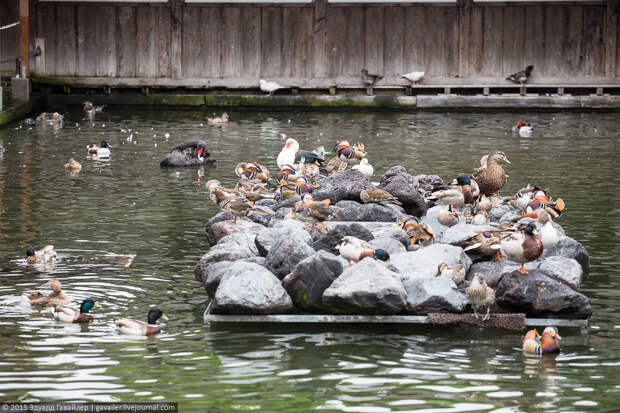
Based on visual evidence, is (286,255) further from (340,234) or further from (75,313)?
(75,313)

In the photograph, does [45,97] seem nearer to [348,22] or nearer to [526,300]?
[348,22]

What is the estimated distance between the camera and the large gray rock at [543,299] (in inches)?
360

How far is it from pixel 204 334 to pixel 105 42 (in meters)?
24.1

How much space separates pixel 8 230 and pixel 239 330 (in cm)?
529

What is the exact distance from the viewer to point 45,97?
30.4 meters

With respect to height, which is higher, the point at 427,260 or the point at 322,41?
the point at 322,41

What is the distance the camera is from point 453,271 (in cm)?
969

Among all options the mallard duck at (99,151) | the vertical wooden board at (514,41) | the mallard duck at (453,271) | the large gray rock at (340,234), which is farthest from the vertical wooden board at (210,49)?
the mallard duck at (453,271)

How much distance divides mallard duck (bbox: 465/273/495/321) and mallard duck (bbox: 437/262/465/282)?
0.49 meters

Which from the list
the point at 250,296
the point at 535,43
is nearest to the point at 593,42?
the point at 535,43

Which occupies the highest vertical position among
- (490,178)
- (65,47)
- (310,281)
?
(65,47)

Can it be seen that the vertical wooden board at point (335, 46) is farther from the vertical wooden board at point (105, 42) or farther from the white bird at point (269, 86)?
the vertical wooden board at point (105, 42)

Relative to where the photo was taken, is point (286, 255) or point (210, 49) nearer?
point (286, 255)

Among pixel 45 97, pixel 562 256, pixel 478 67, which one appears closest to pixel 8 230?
pixel 562 256
